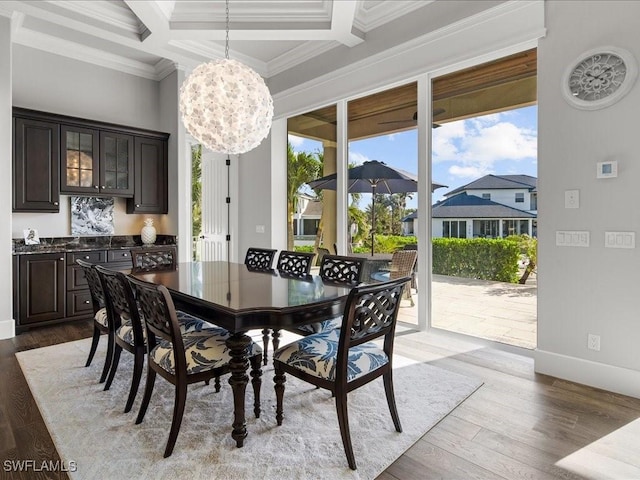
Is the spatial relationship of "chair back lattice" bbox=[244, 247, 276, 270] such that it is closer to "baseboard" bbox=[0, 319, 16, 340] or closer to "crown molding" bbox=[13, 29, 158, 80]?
"baseboard" bbox=[0, 319, 16, 340]

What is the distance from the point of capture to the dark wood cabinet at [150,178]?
518 centimetres

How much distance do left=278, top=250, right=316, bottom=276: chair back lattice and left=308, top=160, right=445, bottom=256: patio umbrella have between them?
1292mm

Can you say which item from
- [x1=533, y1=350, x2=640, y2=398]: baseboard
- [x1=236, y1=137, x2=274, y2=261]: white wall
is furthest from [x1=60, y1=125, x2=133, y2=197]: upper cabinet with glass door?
[x1=533, y1=350, x2=640, y2=398]: baseboard

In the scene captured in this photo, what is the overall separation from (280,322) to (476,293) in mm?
2408

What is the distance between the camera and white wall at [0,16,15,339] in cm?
379

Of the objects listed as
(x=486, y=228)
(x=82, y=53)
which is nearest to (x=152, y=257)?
(x=82, y=53)

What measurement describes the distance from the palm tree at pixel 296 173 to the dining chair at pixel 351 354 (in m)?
3.24

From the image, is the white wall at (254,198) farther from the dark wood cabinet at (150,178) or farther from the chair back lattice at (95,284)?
the chair back lattice at (95,284)

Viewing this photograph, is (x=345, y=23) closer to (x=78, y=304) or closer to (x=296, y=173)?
(x=296, y=173)

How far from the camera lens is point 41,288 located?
163 inches

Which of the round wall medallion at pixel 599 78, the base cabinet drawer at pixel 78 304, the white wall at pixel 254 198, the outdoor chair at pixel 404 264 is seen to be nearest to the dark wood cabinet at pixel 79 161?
the base cabinet drawer at pixel 78 304

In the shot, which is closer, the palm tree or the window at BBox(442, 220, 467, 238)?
the window at BBox(442, 220, 467, 238)

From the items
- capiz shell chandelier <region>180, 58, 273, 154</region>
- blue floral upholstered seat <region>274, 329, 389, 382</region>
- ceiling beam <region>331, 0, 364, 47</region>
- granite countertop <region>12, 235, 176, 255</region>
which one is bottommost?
blue floral upholstered seat <region>274, 329, 389, 382</region>

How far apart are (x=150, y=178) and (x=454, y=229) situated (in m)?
4.11
